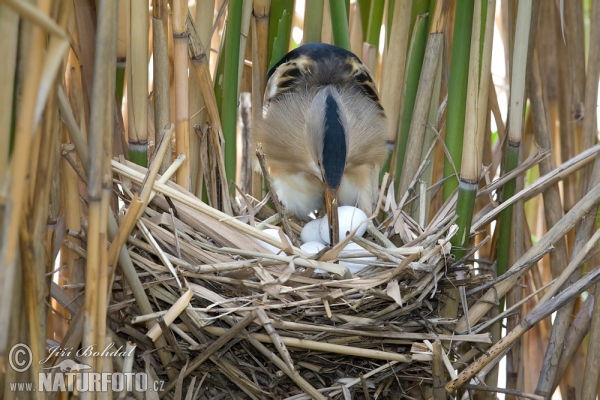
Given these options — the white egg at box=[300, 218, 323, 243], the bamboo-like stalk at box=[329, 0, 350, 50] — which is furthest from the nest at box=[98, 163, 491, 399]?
the bamboo-like stalk at box=[329, 0, 350, 50]

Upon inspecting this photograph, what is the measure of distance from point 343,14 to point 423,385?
1110 millimetres

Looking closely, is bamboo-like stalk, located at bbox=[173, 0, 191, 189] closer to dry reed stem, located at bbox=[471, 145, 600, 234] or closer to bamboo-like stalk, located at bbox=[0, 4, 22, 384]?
bamboo-like stalk, located at bbox=[0, 4, 22, 384]

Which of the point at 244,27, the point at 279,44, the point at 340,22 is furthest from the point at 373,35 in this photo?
the point at 244,27

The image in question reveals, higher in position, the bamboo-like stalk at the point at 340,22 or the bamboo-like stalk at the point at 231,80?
the bamboo-like stalk at the point at 340,22

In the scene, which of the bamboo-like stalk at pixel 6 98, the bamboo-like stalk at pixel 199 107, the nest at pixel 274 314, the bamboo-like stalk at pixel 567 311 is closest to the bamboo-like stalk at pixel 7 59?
the bamboo-like stalk at pixel 6 98

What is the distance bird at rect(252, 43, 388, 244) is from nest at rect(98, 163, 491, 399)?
541 mm

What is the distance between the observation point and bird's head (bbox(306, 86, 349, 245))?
6.79ft

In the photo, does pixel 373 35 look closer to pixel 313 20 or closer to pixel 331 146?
pixel 313 20

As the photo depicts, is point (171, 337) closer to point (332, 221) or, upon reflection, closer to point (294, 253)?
point (294, 253)

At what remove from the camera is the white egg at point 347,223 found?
2045 millimetres

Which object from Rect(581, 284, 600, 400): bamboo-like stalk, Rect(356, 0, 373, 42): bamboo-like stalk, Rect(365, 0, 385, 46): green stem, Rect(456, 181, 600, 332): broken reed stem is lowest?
Rect(581, 284, 600, 400): bamboo-like stalk

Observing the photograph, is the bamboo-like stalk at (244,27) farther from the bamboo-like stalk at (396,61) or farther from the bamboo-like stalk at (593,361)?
the bamboo-like stalk at (593,361)

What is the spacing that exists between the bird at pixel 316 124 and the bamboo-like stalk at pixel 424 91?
A: 25 centimetres
